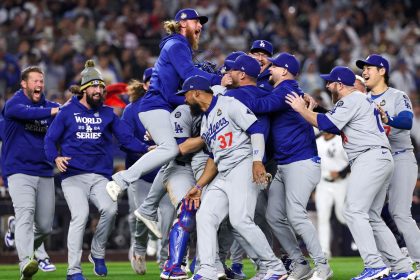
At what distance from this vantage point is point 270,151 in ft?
36.7

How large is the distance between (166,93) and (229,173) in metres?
1.35

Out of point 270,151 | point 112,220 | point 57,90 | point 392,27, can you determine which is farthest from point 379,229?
point 392,27

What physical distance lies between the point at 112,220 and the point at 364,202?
2965 mm

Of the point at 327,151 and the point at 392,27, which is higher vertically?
the point at 392,27

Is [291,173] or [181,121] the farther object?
[181,121]

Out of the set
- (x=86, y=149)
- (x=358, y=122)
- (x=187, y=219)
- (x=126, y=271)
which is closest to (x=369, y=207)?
(x=358, y=122)

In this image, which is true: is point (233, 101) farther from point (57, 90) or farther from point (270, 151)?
point (57, 90)

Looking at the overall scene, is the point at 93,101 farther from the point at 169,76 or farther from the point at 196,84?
the point at 196,84

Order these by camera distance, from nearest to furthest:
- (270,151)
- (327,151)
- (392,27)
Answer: (270,151) → (327,151) → (392,27)

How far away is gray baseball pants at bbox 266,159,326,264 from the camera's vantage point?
35.3 feet

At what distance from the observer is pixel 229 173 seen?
10.4 metres

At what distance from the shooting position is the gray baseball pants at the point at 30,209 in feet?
38.4

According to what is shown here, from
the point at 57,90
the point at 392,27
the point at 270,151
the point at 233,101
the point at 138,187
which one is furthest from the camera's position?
the point at 392,27

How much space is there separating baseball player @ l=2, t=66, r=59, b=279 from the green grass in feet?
2.52
